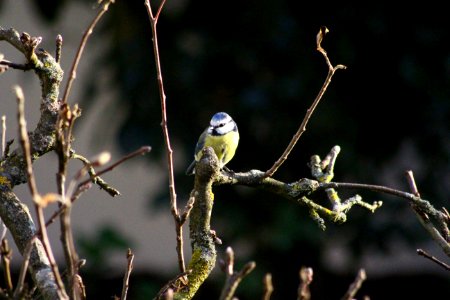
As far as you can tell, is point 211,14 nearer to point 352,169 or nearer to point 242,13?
point 242,13

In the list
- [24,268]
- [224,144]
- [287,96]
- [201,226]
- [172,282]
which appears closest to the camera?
[24,268]

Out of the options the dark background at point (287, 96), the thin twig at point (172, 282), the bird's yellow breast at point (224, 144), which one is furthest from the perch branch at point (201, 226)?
the dark background at point (287, 96)

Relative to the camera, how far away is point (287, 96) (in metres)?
4.54

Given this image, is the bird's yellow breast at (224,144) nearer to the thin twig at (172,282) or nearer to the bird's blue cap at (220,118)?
the bird's blue cap at (220,118)

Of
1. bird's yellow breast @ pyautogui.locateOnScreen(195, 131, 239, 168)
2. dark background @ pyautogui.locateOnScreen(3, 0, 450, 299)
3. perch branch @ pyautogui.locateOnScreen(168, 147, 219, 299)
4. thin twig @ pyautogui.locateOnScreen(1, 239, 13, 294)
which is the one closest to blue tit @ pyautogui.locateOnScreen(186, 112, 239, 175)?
bird's yellow breast @ pyautogui.locateOnScreen(195, 131, 239, 168)

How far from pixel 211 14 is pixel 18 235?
3.42m

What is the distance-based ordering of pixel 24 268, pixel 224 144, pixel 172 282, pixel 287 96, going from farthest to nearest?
pixel 287 96
pixel 224 144
pixel 172 282
pixel 24 268

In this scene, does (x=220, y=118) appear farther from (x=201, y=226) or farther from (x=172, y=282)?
(x=172, y=282)

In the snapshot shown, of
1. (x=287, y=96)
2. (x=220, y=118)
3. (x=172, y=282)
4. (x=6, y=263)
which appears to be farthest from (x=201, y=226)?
(x=287, y=96)

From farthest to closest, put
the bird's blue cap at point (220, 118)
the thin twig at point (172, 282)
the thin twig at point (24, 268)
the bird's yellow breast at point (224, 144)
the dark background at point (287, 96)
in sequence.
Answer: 1. the dark background at point (287, 96)
2. the bird's blue cap at point (220, 118)
3. the bird's yellow breast at point (224, 144)
4. the thin twig at point (172, 282)
5. the thin twig at point (24, 268)

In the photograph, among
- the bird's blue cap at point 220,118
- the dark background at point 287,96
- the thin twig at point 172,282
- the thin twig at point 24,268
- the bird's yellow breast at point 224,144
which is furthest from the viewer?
the dark background at point 287,96

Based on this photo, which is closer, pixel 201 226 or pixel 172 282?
pixel 172 282

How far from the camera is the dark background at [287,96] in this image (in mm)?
4574

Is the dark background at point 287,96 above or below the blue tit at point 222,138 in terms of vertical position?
below
